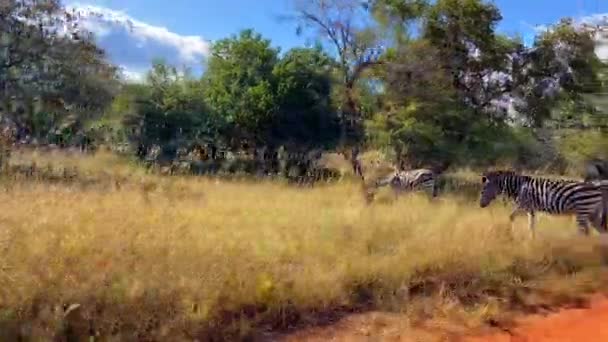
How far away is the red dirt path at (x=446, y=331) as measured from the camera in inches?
220

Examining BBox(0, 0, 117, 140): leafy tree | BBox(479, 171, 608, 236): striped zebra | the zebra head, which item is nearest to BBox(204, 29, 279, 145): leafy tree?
BBox(0, 0, 117, 140): leafy tree

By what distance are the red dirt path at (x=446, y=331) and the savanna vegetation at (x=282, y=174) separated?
0.22 meters

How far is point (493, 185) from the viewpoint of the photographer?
11070mm

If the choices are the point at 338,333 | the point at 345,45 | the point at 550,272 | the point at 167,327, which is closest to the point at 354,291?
the point at 338,333

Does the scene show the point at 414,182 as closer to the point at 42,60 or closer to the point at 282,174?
the point at 282,174

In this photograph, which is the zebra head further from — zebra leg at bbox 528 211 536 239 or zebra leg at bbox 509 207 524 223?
zebra leg at bbox 528 211 536 239

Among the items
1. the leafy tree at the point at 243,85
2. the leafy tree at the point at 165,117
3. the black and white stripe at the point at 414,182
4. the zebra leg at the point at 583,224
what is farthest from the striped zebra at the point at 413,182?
the leafy tree at the point at 165,117

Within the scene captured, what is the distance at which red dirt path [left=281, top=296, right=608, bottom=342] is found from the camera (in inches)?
220

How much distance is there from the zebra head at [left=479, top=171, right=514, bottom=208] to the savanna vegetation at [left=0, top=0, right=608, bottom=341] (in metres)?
0.36

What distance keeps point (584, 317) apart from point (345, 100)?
13430 millimetres

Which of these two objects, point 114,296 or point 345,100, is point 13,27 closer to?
point 345,100

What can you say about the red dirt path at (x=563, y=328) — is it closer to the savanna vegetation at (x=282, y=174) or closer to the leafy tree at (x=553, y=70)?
the savanna vegetation at (x=282, y=174)

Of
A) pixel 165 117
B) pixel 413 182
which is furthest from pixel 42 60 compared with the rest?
pixel 413 182

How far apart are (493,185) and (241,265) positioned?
6.56 m
